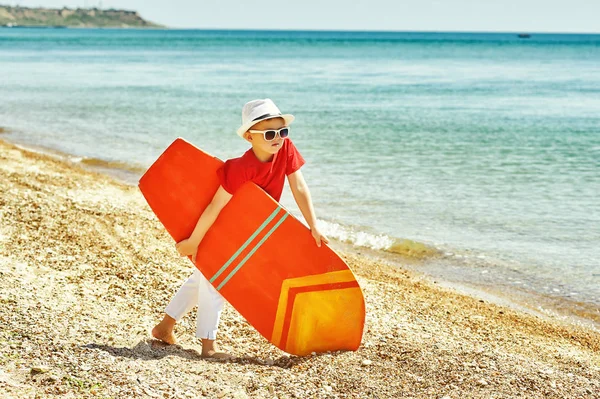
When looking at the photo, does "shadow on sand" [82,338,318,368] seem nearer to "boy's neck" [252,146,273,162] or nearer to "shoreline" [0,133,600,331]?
"boy's neck" [252,146,273,162]

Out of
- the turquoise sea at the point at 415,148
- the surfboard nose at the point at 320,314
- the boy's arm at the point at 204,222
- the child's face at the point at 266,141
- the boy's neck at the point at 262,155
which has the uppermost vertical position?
the child's face at the point at 266,141

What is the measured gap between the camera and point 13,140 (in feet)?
48.7

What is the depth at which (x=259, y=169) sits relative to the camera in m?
4.16

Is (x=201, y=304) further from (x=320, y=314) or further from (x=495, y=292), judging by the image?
(x=495, y=292)

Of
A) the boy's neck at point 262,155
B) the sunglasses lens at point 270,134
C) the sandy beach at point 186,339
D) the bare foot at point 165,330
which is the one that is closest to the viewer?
the sandy beach at point 186,339

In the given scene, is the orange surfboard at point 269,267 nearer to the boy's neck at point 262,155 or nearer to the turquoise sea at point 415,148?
the boy's neck at point 262,155

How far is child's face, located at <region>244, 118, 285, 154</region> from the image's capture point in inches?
157

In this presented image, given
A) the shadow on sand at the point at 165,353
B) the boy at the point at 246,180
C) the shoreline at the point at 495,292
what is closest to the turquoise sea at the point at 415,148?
the shoreline at the point at 495,292

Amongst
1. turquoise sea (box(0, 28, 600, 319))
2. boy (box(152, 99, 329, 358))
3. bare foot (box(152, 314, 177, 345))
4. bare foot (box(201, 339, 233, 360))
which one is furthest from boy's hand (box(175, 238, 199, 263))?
turquoise sea (box(0, 28, 600, 319))

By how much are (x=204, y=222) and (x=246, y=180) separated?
0.39 m

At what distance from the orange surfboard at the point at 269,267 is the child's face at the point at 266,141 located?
0.29m

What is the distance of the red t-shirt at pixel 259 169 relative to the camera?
4141mm

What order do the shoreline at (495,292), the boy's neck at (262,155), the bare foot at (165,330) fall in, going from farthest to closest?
the shoreline at (495,292), the bare foot at (165,330), the boy's neck at (262,155)

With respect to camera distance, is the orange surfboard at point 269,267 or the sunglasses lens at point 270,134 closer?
the sunglasses lens at point 270,134
